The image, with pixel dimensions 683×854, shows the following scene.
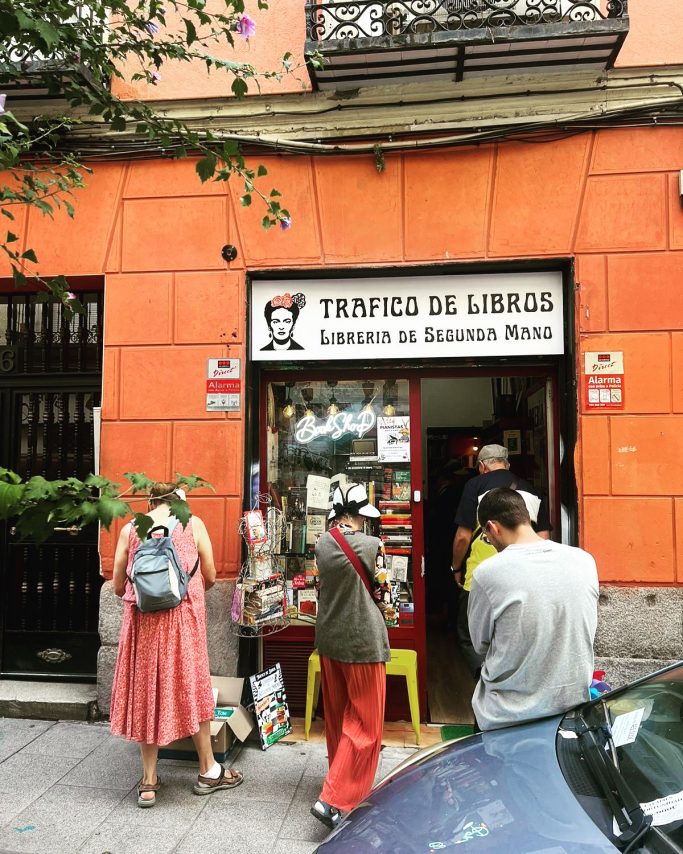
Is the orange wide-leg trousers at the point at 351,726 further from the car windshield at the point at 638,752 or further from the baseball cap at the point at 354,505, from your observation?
the car windshield at the point at 638,752

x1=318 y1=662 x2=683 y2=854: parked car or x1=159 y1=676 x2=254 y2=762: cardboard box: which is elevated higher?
x1=318 y1=662 x2=683 y2=854: parked car

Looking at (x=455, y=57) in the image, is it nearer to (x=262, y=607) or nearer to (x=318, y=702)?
(x=262, y=607)

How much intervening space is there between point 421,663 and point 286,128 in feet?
14.5

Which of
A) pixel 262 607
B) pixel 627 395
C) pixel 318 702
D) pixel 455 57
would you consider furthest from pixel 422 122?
pixel 318 702

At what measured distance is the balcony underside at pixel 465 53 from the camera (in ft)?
14.3

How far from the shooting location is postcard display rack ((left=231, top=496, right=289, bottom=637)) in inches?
179

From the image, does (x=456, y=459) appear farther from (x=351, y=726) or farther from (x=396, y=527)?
(x=351, y=726)

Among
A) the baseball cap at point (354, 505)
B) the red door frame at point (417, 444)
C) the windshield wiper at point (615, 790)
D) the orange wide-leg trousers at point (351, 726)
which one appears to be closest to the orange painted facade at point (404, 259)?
the red door frame at point (417, 444)

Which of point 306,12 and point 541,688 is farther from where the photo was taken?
point 306,12

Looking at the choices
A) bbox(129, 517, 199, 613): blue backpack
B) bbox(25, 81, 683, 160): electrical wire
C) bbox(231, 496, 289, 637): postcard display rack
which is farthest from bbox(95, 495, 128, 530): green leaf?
bbox(25, 81, 683, 160): electrical wire

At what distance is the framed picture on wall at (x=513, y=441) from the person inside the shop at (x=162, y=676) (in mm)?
3247

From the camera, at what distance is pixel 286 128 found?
5016 millimetres

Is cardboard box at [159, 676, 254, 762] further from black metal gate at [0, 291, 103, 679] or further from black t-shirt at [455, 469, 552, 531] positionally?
black t-shirt at [455, 469, 552, 531]

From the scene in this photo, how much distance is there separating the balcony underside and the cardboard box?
453cm
